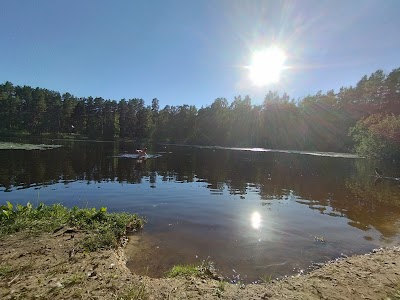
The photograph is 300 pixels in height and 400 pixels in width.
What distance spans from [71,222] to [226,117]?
404 ft

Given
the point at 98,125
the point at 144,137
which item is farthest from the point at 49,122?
the point at 144,137

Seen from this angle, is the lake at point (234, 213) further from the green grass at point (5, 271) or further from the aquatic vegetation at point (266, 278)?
the green grass at point (5, 271)

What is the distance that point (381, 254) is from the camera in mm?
9758

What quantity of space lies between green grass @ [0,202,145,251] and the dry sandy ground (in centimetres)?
69

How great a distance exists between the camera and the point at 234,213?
623 inches

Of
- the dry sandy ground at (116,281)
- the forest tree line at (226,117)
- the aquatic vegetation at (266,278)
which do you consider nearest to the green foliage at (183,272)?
the dry sandy ground at (116,281)

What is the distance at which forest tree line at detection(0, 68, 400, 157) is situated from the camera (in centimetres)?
10062

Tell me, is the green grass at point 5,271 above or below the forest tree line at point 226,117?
below

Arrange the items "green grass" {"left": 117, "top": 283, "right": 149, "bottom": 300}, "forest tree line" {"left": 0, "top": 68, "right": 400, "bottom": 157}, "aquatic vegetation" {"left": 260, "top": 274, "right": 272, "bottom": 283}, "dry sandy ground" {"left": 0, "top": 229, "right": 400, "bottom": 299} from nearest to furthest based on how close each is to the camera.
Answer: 1. "green grass" {"left": 117, "top": 283, "right": 149, "bottom": 300}
2. "dry sandy ground" {"left": 0, "top": 229, "right": 400, "bottom": 299}
3. "aquatic vegetation" {"left": 260, "top": 274, "right": 272, "bottom": 283}
4. "forest tree line" {"left": 0, "top": 68, "right": 400, "bottom": 157}

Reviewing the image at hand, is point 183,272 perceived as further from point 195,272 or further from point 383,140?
point 383,140

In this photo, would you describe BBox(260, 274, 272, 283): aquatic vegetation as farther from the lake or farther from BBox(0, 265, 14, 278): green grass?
BBox(0, 265, 14, 278): green grass

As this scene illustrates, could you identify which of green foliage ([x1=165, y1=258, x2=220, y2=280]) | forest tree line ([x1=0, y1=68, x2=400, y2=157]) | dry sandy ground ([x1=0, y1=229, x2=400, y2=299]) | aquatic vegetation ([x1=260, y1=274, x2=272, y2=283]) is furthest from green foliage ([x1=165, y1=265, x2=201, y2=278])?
forest tree line ([x1=0, y1=68, x2=400, y2=157])

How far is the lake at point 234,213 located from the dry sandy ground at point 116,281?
1.43m

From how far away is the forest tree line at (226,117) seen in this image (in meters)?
101
